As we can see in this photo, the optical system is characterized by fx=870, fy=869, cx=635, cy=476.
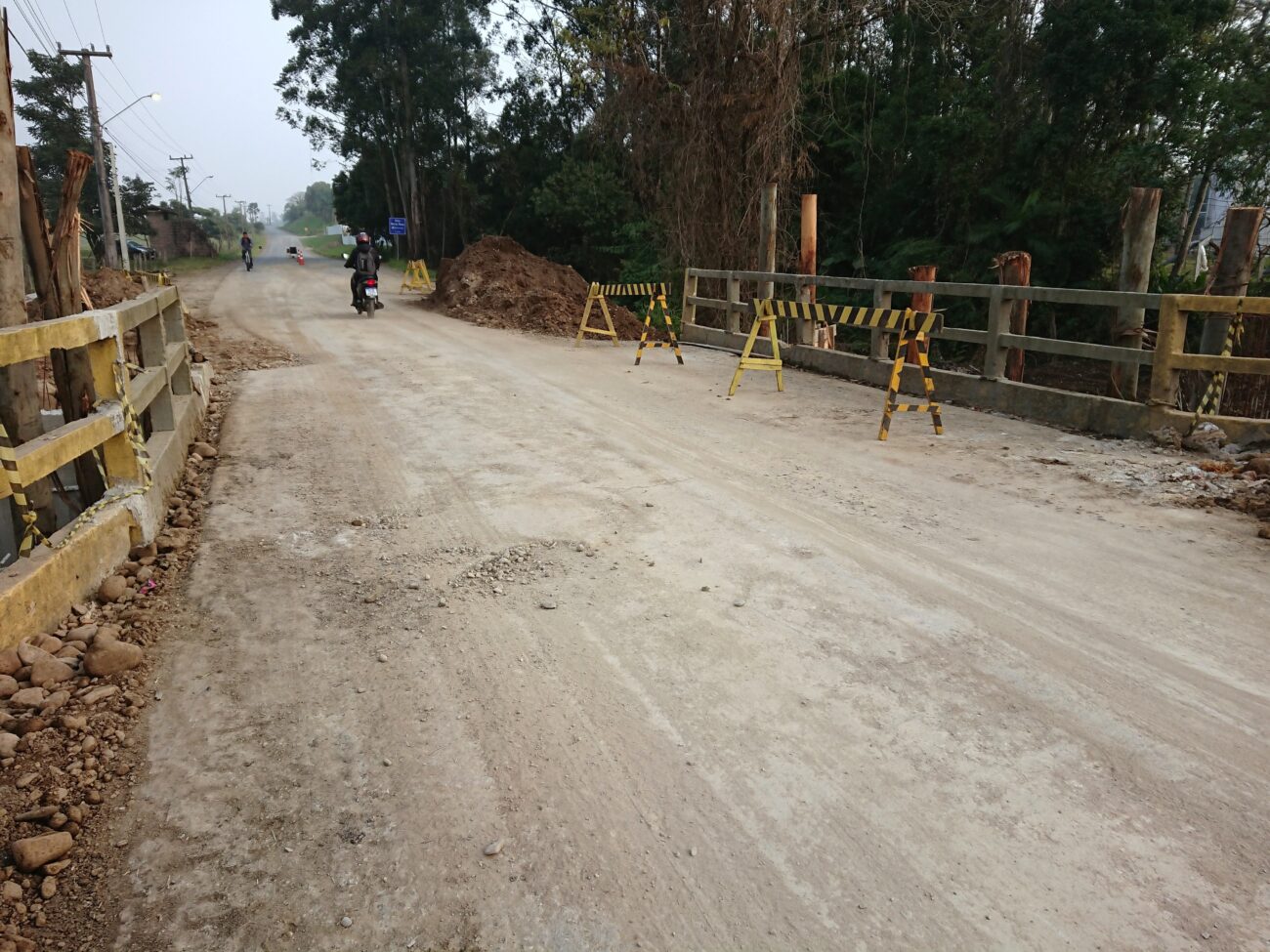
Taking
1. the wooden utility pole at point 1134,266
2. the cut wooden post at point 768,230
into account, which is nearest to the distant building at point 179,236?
the cut wooden post at point 768,230

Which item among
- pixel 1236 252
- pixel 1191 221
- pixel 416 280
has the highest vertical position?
pixel 1191 221

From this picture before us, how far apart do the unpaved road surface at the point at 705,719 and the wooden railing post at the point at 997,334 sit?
129 inches

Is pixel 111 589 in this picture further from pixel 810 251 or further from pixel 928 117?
pixel 928 117

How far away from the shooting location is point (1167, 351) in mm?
8117

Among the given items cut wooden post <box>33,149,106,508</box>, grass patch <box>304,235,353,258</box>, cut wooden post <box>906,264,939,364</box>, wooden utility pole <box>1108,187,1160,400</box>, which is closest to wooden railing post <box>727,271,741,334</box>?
cut wooden post <box>906,264,939,364</box>

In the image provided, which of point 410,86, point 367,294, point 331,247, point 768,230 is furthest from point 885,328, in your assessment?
point 331,247

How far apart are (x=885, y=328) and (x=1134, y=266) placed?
3535 mm

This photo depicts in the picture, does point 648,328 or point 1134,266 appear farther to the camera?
point 648,328

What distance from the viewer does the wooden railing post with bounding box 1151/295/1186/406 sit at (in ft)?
26.3

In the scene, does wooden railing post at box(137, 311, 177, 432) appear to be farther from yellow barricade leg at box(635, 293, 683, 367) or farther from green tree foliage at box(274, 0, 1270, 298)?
green tree foliage at box(274, 0, 1270, 298)

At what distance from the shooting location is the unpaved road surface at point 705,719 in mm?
2590

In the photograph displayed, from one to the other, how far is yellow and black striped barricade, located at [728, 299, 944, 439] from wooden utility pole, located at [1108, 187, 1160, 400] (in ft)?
7.84

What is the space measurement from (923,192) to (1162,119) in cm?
622

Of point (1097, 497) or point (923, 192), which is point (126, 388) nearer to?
point (1097, 497)
